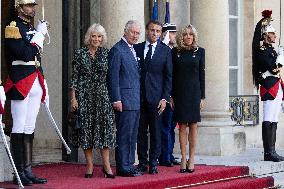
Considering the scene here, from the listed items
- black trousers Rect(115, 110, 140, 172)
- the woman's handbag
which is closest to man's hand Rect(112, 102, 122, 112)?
black trousers Rect(115, 110, 140, 172)

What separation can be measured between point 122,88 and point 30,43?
1.33 m

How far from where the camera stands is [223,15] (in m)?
13.3

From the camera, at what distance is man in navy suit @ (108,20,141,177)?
30.9ft

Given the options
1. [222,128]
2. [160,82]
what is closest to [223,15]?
[222,128]

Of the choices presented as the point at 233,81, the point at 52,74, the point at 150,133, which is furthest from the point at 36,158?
the point at 233,81

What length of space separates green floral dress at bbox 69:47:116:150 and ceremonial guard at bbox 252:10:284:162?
3.28m

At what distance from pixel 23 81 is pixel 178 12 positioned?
5.69 m

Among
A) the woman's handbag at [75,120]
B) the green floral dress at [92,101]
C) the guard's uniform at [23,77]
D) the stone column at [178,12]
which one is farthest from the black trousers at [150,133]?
the stone column at [178,12]

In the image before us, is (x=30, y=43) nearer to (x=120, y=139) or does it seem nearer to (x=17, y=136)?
(x=17, y=136)

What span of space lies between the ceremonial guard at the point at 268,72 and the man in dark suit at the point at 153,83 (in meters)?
2.35

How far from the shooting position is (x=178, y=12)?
13898 mm

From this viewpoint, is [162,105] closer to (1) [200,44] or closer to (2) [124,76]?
(2) [124,76]

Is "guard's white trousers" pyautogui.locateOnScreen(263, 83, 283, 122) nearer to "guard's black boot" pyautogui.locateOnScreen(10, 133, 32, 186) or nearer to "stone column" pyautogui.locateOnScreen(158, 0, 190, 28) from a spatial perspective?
"stone column" pyautogui.locateOnScreen(158, 0, 190, 28)

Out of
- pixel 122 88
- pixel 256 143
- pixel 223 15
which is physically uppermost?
pixel 223 15
